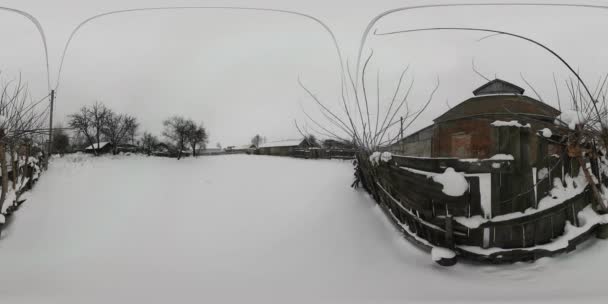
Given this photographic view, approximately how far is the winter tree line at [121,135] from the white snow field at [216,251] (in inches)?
3.4

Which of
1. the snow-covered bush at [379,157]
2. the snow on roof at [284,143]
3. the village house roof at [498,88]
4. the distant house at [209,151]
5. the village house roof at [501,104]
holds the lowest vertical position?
the snow-covered bush at [379,157]

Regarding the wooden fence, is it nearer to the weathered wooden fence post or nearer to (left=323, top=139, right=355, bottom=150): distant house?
(left=323, top=139, right=355, bottom=150): distant house

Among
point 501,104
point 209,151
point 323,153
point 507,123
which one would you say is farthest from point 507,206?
point 209,151

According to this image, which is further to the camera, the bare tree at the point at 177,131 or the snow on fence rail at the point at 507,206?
the bare tree at the point at 177,131

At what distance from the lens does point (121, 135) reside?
51.4 inches

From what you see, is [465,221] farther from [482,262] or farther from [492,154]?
[492,154]

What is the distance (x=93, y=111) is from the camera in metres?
1.35

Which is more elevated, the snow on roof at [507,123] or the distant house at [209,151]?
the snow on roof at [507,123]

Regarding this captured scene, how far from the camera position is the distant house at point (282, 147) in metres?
1.59

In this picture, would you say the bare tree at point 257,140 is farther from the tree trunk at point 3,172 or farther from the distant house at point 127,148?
the tree trunk at point 3,172

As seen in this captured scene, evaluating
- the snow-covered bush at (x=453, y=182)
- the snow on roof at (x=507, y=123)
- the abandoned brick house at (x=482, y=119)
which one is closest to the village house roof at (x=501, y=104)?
the abandoned brick house at (x=482, y=119)

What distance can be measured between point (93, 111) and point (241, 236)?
3.77 feet

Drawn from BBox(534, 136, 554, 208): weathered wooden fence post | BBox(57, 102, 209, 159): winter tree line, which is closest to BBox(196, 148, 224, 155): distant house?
BBox(57, 102, 209, 159): winter tree line

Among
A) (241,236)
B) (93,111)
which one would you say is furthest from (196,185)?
(93,111)
